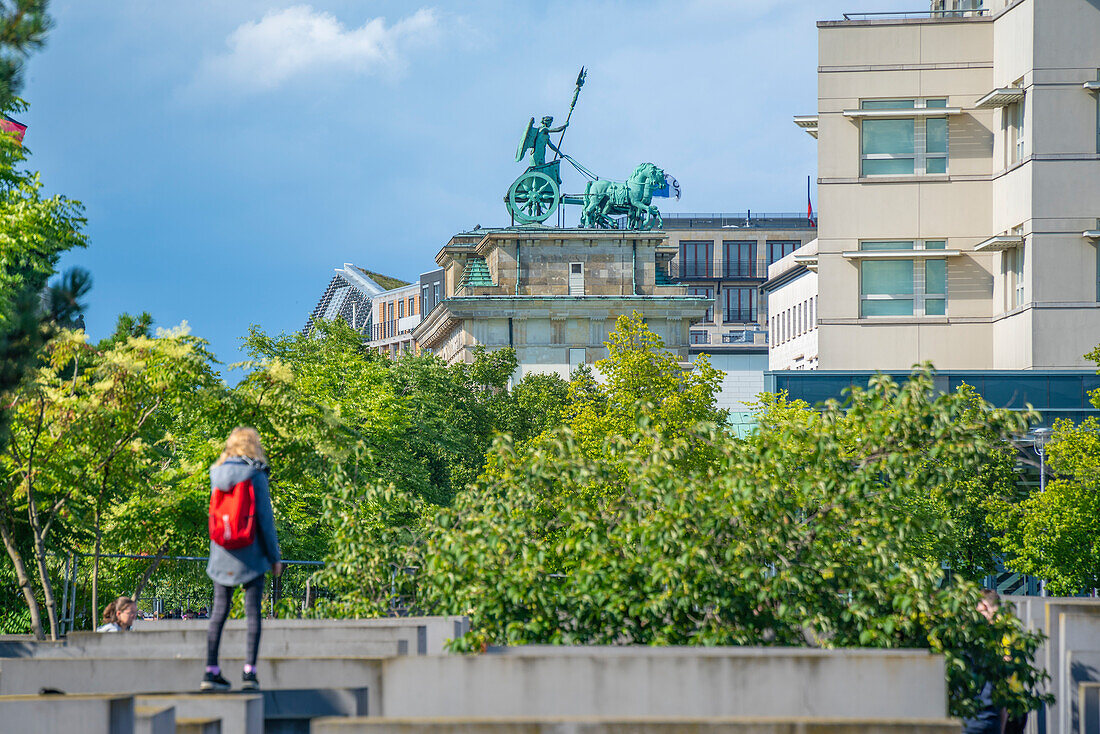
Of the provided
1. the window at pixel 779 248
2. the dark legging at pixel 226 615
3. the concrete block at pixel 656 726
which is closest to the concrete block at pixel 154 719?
the concrete block at pixel 656 726

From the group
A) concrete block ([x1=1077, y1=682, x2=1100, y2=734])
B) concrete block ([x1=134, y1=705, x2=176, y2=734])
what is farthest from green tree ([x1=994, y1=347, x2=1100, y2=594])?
concrete block ([x1=134, y1=705, x2=176, y2=734])

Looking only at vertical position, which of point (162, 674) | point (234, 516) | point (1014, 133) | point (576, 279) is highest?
point (576, 279)

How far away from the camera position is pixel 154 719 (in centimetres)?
687

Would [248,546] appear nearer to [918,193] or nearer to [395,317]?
[918,193]

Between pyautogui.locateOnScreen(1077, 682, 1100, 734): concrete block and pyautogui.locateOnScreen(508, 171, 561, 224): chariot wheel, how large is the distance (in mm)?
96475

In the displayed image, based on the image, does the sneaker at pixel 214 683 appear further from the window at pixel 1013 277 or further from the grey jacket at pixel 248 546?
the window at pixel 1013 277

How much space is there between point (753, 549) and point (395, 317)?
14524 centimetres

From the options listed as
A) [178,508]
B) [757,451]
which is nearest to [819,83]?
[178,508]

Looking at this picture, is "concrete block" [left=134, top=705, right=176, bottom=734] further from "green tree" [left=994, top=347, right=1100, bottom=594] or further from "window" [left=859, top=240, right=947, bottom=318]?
"window" [left=859, top=240, right=947, bottom=318]

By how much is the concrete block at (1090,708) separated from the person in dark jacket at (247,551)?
570cm

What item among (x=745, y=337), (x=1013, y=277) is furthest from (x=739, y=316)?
(x=1013, y=277)

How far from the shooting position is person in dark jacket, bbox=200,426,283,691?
888cm

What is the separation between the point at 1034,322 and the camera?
143 ft

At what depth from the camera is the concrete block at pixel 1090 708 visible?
10.7 m
